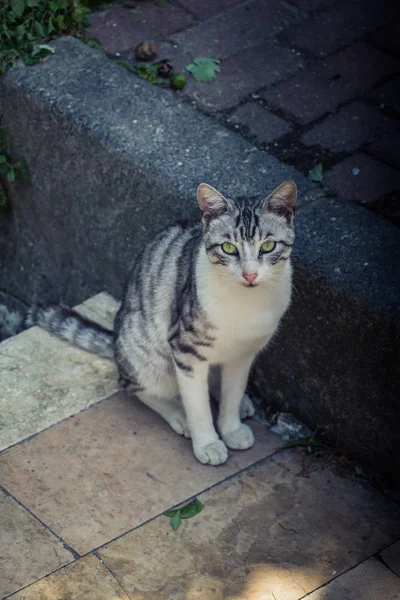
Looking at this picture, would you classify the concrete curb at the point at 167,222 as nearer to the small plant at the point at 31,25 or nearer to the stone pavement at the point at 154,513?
the small plant at the point at 31,25

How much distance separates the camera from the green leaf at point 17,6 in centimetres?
433

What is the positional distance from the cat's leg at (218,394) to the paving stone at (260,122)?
1.11 metres

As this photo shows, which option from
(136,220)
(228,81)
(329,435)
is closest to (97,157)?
(136,220)

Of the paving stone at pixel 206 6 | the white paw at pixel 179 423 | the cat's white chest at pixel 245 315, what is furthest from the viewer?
the paving stone at pixel 206 6

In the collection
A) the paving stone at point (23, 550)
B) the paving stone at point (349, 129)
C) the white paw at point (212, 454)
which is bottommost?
the white paw at point (212, 454)

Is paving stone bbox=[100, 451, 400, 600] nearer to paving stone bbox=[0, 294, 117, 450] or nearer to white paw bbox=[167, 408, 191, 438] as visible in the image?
white paw bbox=[167, 408, 191, 438]

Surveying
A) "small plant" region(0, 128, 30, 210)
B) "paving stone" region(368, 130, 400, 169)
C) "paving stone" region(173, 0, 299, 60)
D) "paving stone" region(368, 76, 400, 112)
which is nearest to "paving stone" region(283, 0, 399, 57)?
"paving stone" region(173, 0, 299, 60)

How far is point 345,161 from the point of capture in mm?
3969

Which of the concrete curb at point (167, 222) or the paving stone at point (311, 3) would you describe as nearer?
the concrete curb at point (167, 222)

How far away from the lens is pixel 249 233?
293 cm

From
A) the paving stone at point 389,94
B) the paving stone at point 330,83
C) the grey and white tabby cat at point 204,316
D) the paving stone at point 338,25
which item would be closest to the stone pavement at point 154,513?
the grey and white tabby cat at point 204,316

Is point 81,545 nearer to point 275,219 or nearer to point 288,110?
point 275,219

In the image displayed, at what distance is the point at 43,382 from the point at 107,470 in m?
0.58

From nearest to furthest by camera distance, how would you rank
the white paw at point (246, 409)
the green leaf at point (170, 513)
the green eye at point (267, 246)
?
the green eye at point (267, 246) < the green leaf at point (170, 513) < the white paw at point (246, 409)
